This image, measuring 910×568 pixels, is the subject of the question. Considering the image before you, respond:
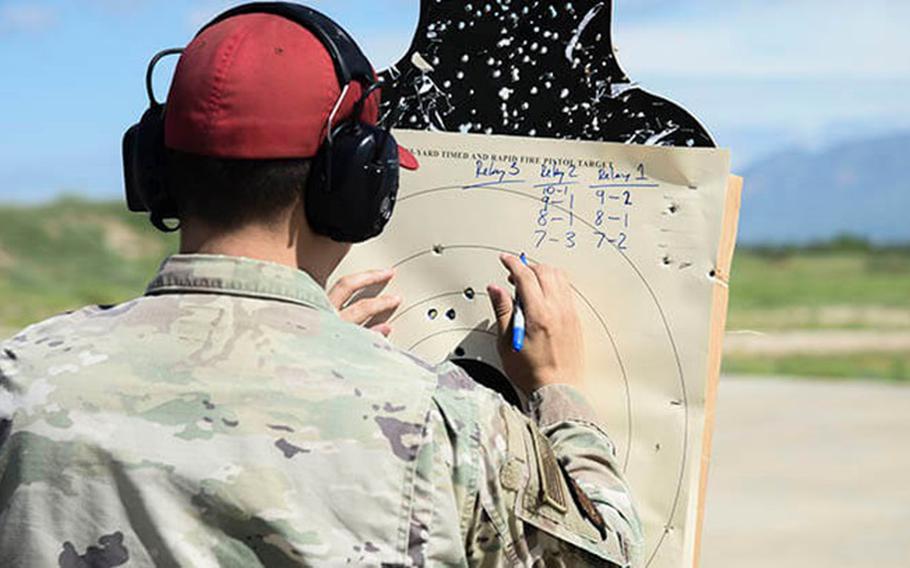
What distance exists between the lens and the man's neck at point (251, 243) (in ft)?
5.47

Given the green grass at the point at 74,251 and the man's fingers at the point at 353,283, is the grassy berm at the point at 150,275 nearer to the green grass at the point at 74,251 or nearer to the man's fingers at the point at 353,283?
the green grass at the point at 74,251

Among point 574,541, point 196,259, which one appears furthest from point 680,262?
point 196,259

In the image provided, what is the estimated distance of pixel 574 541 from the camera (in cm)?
166

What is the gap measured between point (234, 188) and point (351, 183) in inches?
6.2

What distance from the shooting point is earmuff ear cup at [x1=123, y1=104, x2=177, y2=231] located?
1.82m

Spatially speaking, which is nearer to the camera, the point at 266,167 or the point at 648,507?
the point at 266,167

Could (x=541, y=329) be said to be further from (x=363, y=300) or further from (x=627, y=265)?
(x=363, y=300)

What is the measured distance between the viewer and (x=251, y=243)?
1.67 metres

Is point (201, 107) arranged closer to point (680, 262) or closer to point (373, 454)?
point (373, 454)

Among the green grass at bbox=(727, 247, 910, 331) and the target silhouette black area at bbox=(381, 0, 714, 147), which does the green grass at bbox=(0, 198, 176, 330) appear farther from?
the target silhouette black area at bbox=(381, 0, 714, 147)

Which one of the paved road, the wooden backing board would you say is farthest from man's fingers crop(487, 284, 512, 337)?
the paved road

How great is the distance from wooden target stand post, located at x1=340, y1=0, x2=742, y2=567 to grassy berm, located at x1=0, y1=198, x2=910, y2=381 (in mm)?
17667

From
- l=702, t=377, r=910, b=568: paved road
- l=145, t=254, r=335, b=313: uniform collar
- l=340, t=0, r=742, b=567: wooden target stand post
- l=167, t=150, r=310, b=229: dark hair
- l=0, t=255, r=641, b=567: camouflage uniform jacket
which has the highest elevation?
l=702, t=377, r=910, b=568: paved road

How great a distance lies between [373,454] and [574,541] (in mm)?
282
